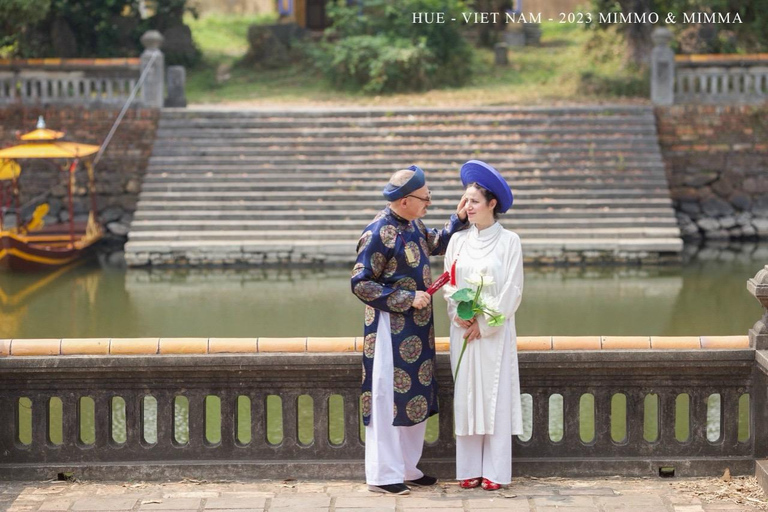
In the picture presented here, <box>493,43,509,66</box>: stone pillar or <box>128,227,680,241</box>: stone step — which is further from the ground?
<box>493,43,509,66</box>: stone pillar

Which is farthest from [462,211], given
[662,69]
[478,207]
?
[662,69]

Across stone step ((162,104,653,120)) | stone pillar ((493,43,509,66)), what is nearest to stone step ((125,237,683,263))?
stone step ((162,104,653,120))

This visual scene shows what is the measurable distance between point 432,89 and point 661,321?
378 inches

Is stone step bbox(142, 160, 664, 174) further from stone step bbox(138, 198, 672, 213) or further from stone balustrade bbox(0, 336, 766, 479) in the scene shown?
stone balustrade bbox(0, 336, 766, 479)

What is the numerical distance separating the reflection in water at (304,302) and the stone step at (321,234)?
59 cm

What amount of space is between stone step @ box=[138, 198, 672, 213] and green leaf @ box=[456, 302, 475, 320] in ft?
37.1

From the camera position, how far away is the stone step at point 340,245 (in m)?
15.5

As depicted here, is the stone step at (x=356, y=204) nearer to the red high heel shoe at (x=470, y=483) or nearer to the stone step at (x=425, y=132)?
the stone step at (x=425, y=132)

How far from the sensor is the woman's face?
4863 mm

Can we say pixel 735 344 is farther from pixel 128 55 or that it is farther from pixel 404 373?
pixel 128 55

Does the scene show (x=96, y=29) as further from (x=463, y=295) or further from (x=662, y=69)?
(x=463, y=295)

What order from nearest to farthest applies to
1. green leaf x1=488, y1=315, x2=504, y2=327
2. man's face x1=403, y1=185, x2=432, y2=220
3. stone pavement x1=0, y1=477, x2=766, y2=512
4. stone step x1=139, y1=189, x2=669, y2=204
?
stone pavement x1=0, y1=477, x2=766, y2=512 → green leaf x1=488, y1=315, x2=504, y2=327 → man's face x1=403, y1=185, x2=432, y2=220 → stone step x1=139, y1=189, x2=669, y2=204

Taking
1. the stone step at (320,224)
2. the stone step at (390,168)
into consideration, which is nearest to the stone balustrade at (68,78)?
the stone step at (390,168)

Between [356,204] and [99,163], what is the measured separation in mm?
4396
